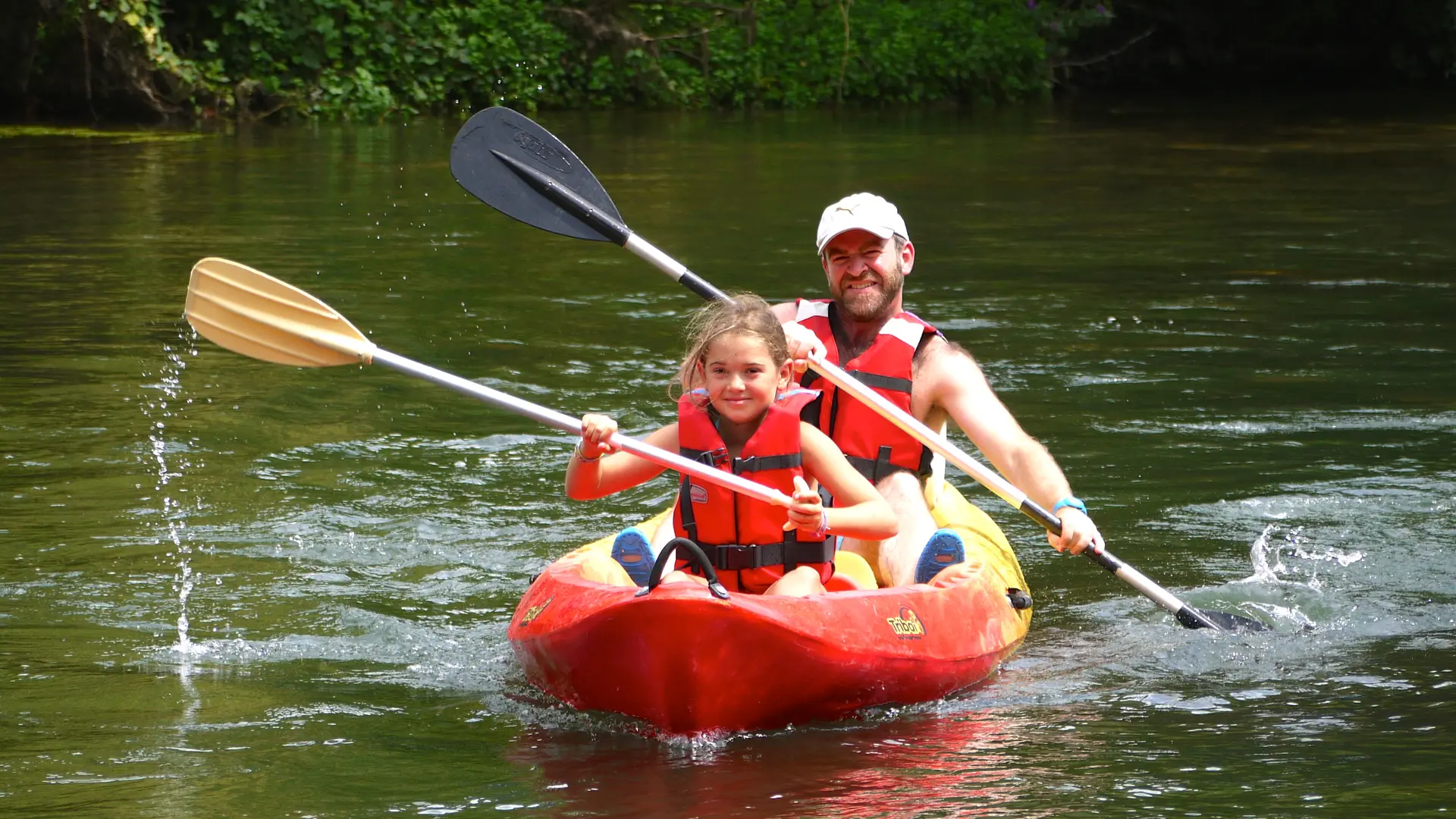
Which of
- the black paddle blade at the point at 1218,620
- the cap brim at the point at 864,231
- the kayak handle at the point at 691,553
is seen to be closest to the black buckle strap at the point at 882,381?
the cap brim at the point at 864,231

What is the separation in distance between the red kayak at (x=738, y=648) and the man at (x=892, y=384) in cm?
33

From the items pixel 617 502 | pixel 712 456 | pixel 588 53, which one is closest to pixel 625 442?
pixel 712 456

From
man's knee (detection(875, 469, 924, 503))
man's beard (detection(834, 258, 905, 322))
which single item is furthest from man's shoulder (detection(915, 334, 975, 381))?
man's knee (detection(875, 469, 924, 503))

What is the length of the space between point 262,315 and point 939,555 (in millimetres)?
1566

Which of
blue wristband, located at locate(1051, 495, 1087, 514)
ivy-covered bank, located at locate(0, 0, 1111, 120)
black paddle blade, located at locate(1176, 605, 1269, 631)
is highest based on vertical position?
ivy-covered bank, located at locate(0, 0, 1111, 120)

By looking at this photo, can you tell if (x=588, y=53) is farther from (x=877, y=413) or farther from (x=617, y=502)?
(x=877, y=413)

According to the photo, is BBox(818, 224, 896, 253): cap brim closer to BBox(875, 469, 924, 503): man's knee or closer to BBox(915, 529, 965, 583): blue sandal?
BBox(875, 469, 924, 503): man's knee

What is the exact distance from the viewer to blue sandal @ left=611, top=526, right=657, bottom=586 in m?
4.17

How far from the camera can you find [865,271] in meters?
4.59

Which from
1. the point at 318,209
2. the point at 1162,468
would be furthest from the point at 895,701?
the point at 318,209

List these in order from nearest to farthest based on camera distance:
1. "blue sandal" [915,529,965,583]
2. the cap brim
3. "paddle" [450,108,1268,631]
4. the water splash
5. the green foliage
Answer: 1. "blue sandal" [915,529,965,583]
2. the cap brim
3. the water splash
4. "paddle" [450,108,1268,631]
5. the green foliage

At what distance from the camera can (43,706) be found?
13.1 ft

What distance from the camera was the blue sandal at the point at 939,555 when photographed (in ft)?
14.2

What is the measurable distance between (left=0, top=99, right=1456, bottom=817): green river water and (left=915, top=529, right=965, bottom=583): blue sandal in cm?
28
